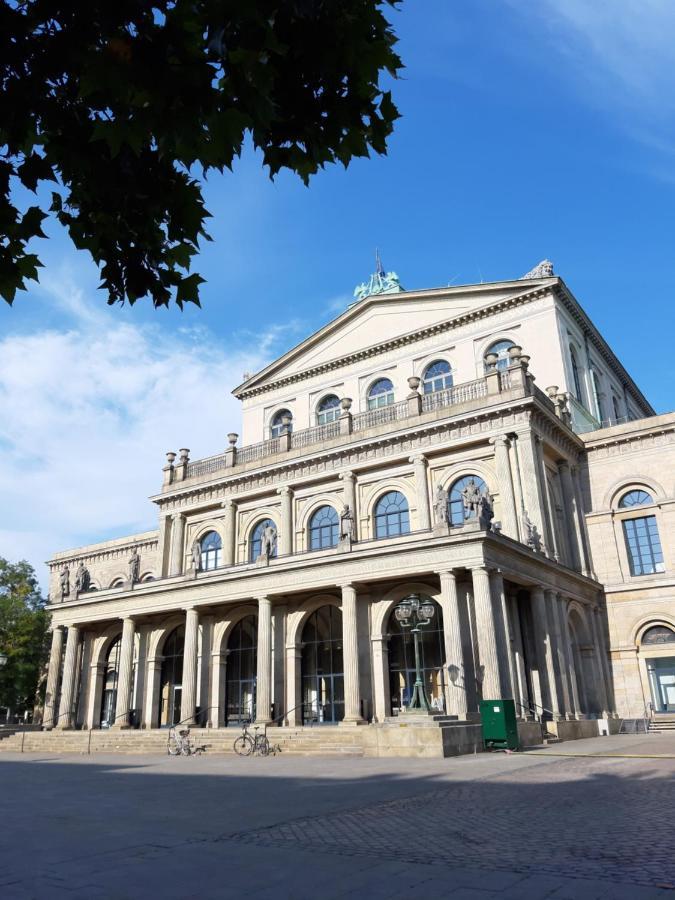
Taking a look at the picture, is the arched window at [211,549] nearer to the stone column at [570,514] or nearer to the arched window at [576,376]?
the stone column at [570,514]

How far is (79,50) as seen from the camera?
476 cm

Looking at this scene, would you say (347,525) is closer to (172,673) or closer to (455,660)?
(455,660)

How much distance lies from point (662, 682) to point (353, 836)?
27734 mm

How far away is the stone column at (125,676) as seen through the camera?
33312 millimetres

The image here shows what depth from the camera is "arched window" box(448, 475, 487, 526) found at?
104 ft

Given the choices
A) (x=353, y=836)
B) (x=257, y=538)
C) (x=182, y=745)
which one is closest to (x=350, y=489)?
(x=257, y=538)

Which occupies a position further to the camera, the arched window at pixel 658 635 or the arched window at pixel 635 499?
the arched window at pixel 635 499

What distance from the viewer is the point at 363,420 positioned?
36.7 meters

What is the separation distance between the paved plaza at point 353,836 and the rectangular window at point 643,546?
1873 cm

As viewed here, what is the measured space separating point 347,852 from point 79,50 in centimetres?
704

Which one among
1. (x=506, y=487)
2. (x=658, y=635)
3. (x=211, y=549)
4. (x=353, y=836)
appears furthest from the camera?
(x=211, y=549)

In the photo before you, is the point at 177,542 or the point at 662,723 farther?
the point at 177,542

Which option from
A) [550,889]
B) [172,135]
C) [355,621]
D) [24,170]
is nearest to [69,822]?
[550,889]

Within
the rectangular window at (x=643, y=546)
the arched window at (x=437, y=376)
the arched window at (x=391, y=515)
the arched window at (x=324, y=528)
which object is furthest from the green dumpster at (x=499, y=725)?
the arched window at (x=437, y=376)
